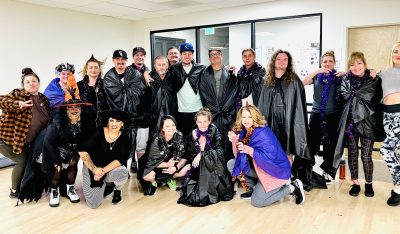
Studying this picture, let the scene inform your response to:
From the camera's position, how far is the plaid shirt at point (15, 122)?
3250 millimetres

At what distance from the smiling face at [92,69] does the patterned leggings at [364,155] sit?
2.74 m

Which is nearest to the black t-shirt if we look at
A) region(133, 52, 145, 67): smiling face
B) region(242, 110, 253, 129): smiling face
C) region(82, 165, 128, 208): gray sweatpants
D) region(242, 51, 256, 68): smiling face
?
region(82, 165, 128, 208): gray sweatpants

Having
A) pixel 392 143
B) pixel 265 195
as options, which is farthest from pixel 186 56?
pixel 392 143

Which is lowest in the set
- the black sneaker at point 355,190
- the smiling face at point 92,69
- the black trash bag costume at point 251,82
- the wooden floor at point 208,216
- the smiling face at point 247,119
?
the wooden floor at point 208,216

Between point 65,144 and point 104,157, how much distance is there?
46cm

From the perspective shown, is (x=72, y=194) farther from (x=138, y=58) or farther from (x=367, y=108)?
(x=367, y=108)

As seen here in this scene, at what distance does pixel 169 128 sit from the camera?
11.5 ft

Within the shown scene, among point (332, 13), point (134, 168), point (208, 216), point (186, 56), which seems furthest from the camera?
point (332, 13)

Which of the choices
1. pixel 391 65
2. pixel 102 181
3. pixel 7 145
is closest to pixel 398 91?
pixel 391 65

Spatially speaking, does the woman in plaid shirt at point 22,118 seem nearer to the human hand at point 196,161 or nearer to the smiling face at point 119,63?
the smiling face at point 119,63

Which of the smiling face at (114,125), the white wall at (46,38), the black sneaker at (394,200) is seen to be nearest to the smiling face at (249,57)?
the smiling face at (114,125)

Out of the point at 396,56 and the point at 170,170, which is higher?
the point at 396,56

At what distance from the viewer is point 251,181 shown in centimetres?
340

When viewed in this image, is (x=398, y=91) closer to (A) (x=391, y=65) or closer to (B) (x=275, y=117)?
(A) (x=391, y=65)
